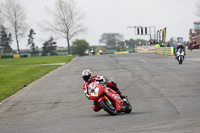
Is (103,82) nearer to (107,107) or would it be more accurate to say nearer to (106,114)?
(107,107)

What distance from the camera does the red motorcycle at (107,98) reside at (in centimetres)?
876

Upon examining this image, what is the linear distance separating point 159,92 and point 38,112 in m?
4.82

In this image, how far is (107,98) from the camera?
8.83 meters

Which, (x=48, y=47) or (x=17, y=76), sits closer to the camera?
(x=17, y=76)

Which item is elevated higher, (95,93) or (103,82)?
(103,82)

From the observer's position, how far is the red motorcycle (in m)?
8.76

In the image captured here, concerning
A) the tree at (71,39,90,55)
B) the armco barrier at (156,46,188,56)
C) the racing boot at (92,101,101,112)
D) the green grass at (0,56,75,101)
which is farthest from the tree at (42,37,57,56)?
the racing boot at (92,101,101,112)

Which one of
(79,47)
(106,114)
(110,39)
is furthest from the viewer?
(110,39)

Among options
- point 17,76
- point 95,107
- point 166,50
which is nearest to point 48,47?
point 166,50

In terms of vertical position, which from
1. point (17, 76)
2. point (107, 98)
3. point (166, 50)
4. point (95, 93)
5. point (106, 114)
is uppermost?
point (95, 93)

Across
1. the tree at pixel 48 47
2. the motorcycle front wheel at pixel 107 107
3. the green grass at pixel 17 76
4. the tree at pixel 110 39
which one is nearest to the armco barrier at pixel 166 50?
the green grass at pixel 17 76

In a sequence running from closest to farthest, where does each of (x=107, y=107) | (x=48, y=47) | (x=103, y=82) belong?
(x=107, y=107), (x=103, y=82), (x=48, y=47)

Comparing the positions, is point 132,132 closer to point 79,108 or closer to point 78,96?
point 79,108

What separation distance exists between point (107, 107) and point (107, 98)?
238 millimetres
